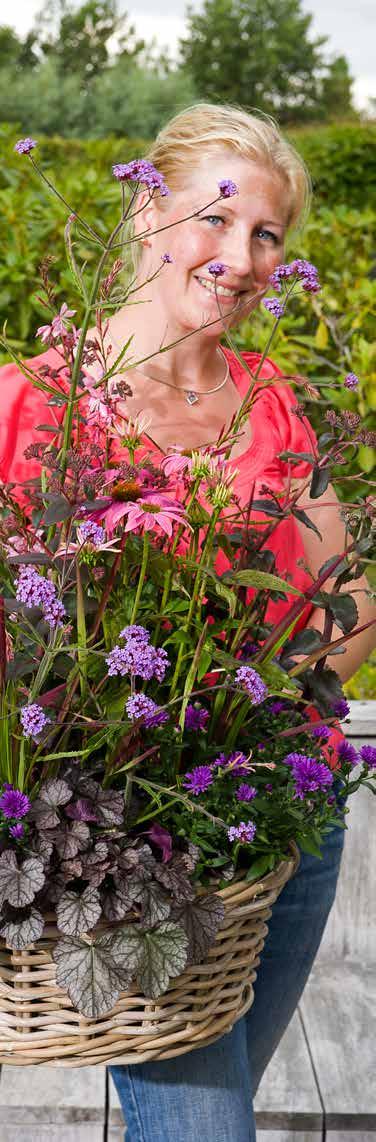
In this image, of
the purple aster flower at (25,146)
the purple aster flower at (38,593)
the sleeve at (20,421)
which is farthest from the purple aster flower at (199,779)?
the sleeve at (20,421)

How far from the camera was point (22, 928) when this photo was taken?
0.88 m

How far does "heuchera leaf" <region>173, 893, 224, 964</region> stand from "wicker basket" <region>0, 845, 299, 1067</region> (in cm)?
3

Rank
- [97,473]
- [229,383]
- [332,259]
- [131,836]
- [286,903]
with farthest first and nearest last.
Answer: [332,259]
[229,383]
[286,903]
[131,836]
[97,473]

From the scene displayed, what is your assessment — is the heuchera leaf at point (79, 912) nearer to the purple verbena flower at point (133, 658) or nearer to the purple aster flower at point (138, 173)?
the purple verbena flower at point (133, 658)

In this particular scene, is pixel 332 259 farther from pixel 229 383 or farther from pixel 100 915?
pixel 100 915

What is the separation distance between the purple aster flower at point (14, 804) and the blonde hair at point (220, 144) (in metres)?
1.00

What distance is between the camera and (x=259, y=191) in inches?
60.3

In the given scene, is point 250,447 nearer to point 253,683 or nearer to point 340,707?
point 340,707

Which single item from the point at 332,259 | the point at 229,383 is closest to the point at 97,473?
the point at 229,383

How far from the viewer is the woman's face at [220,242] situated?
150 cm

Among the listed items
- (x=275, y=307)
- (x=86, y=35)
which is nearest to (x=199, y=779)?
(x=275, y=307)

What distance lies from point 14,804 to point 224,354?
859 millimetres

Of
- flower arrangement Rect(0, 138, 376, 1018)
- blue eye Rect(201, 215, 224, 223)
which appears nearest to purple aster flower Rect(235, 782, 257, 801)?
flower arrangement Rect(0, 138, 376, 1018)

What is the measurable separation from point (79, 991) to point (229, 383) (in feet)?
3.48
